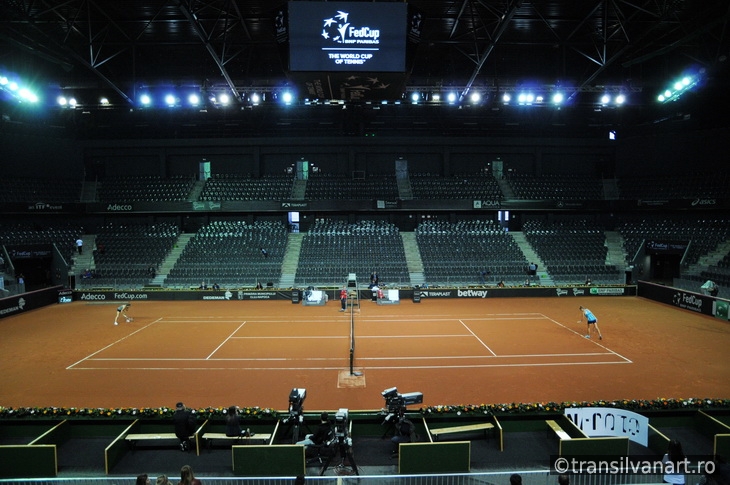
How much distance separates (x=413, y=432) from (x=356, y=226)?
98.5 feet

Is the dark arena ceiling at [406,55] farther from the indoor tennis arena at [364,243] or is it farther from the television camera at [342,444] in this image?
the television camera at [342,444]

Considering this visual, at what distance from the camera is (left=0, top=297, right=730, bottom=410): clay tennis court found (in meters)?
12.9

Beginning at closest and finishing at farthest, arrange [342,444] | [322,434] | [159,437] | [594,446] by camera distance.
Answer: [342,444]
[594,446]
[322,434]
[159,437]

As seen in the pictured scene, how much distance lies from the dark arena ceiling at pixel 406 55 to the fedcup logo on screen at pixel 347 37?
3.28 ft

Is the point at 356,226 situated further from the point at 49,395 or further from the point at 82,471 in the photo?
the point at 82,471

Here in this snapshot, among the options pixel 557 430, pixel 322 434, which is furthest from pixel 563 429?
pixel 322 434

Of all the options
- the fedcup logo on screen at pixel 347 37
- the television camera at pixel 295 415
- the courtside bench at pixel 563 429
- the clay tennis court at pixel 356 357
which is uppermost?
the fedcup logo on screen at pixel 347 37

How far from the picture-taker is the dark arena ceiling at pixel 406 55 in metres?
20.0

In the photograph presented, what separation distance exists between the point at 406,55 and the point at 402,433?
1160cm

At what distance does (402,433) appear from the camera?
972 cm

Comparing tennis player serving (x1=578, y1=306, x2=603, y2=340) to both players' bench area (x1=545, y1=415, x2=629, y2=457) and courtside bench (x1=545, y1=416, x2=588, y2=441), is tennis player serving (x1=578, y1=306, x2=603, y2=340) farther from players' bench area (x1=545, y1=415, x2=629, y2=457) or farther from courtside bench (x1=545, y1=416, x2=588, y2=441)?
players' bench area (x1=545, y1=415, x2=629, y2=457)

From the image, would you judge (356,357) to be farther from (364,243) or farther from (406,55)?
(364,243)

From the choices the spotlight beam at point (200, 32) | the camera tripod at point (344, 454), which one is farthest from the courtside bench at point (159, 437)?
the spotlight beam at point (200, 32)

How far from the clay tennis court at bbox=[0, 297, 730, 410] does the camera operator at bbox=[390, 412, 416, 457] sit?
88.3 inches
